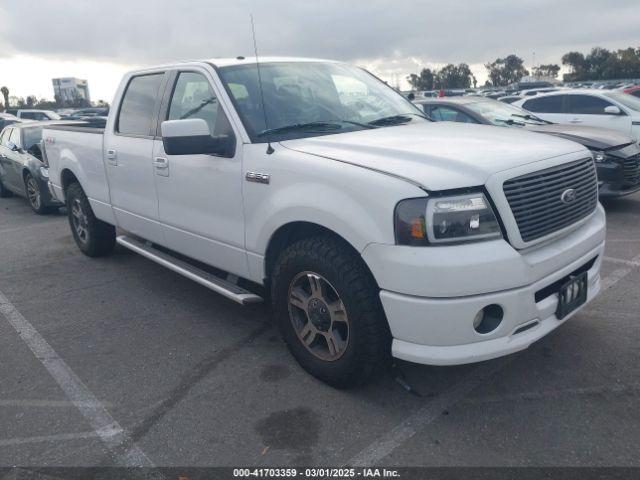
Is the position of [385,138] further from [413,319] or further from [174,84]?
[174,84]

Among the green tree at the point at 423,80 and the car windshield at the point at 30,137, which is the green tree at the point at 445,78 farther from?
the car windshield at the point at 30,137

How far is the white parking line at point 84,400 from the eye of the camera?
2959mm

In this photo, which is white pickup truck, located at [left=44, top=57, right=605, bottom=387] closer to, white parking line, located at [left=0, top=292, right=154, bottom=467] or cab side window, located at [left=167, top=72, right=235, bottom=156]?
cab side window, located at [left=167, top=72, right=235, bottom=156]

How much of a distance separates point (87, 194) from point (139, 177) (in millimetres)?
1438

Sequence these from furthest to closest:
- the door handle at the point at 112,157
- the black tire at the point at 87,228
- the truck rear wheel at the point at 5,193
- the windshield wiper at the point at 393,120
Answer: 1. the truck rear wheel at the point at 5,193
2. the black tire at the point at 87,228
3. the door handle at the point at 112,157
4. the windshield wiper at the point at 393,120

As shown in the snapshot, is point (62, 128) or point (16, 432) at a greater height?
point (62, 128)

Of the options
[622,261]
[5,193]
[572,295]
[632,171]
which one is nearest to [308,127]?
[572,295]

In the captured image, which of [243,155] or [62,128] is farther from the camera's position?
[62,128]

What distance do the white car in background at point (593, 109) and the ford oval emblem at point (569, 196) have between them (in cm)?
812

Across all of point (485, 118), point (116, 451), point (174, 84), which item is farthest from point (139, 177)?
point (485, 118)

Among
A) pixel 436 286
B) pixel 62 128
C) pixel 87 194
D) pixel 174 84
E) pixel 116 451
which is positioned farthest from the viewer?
pixel 62 128

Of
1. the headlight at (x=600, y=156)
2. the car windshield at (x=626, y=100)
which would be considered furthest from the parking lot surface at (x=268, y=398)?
the car windshield at (x=626, y=100)

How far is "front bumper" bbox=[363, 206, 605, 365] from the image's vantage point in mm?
2746

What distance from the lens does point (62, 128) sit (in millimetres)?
6438
